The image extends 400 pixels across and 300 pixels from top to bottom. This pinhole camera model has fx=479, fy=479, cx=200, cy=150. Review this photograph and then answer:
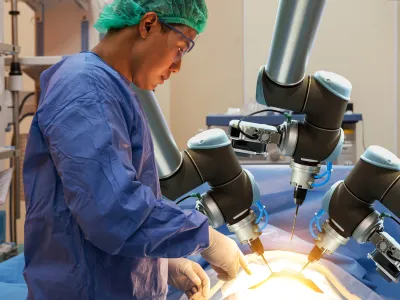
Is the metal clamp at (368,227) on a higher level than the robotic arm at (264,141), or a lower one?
lower

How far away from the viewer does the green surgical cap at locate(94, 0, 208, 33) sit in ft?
3.02

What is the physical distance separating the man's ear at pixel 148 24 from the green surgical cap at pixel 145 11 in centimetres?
2

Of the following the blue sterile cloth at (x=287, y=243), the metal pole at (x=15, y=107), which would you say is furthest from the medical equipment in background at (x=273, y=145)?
the metal pole at (x=15, y=107)

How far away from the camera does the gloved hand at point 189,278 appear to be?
1.19m

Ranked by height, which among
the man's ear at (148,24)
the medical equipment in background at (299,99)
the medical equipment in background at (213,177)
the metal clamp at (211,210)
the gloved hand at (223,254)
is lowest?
the gloved hand at (223,254)

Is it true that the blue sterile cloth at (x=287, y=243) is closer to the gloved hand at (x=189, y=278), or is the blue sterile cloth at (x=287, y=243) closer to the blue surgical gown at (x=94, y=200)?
the gloved hand at (x=189, y=278)

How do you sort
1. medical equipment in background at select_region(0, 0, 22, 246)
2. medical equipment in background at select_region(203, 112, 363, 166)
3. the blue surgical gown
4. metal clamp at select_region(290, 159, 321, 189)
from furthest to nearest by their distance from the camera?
medical equipment in background at select_region(203, 112, 363, 166) → medical equipment in background at select_region(0, 0, 22, 246) → metal clamp at select_region(290, 159, 321, 189) → the blue surgical gown

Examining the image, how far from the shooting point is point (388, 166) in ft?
3.45

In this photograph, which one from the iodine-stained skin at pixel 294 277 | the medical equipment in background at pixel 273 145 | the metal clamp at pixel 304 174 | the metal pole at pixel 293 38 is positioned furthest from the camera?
the medical equipment in background at pixel 273 145

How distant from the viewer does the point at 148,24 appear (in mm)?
918

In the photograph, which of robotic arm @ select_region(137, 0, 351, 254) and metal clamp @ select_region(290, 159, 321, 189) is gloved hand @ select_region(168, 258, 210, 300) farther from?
metal clamp @ select_region(290, 159, 321, 189)

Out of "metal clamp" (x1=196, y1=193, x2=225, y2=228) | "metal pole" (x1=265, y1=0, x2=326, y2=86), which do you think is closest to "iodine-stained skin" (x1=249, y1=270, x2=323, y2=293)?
"metal clamp" (x1=196, y1=193, x2=225, y2=228)

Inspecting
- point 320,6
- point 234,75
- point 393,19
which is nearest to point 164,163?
point 320,6

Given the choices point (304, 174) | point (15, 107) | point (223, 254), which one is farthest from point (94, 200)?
point (15, 107)
